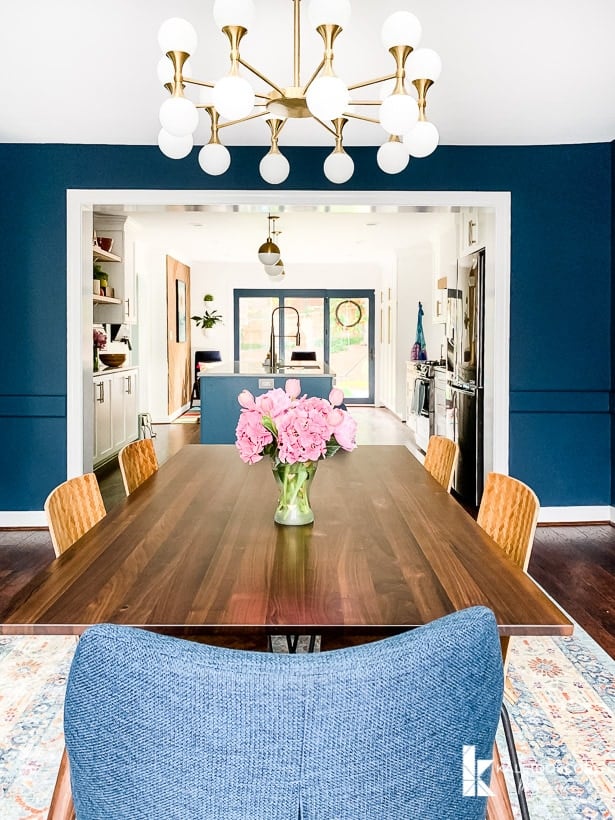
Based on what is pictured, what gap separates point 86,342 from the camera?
471 centimetres

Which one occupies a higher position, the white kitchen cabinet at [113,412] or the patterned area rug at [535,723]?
the white kitchen cabinet at [113,412]

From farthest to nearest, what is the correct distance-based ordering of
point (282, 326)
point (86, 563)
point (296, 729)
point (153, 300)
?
point (282, 326) < point (153, 300) < point (86, 563) < point (296, 729)

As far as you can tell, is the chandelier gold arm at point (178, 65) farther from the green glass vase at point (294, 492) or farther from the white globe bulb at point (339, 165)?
the green glass vase at point (294, 492)

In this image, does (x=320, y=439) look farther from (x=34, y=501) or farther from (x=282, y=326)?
(x=282, y=326)

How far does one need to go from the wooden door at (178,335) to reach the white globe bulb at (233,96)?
8531 millimetres

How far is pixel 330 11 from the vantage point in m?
1.82

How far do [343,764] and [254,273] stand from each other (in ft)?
40.4

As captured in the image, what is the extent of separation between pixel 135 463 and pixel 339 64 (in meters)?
2.10

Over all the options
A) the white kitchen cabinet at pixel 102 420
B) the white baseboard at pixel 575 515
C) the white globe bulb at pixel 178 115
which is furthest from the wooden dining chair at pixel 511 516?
the white kitchen cabinet at pixel 102 420

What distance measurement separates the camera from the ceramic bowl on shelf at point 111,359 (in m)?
6.92

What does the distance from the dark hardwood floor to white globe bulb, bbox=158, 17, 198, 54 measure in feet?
8.18

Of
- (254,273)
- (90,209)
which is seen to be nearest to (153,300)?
(254,273)

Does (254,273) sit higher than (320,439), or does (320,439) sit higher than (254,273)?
(254,273)
